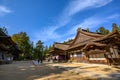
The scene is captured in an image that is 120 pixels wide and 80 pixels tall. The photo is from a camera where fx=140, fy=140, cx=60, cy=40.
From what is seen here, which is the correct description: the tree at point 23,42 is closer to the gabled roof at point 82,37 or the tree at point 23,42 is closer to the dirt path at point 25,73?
the gabled roof at point 82,37

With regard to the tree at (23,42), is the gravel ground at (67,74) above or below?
below

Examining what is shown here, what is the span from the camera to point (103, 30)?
46.5 metres

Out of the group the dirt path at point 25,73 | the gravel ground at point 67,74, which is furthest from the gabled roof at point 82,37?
the dirt path at point 25,73

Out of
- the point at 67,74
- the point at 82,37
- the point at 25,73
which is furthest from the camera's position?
the point at 82,37

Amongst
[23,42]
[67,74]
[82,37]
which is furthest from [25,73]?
[23,42]

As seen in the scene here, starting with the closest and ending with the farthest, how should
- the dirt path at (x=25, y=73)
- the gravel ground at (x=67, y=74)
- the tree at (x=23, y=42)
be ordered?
the gravel ground at (x=67, y=74) < the dirt path at (x=25, y=73) < the tree at (x=23, y=42)

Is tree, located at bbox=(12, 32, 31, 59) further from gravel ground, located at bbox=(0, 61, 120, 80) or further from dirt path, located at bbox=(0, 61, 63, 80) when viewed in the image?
gravel ground, located at bbox=(0, 61, 120, 80)

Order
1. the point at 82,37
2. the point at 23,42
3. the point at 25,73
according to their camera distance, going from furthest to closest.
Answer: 1. the point at 23,42
2. the point at 82,37
3. the point at 25,73

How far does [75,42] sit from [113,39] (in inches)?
500

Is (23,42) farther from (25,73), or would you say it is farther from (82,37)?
(25,73)

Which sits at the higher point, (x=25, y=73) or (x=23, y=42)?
(x=23, y=42)

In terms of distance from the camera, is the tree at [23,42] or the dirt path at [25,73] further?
the tree at [23,42]

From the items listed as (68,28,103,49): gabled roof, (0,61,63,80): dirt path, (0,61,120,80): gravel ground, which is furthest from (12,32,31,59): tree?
(0,61,120,80): gravel ground

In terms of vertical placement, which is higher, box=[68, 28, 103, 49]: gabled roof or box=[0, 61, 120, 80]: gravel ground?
box=[68, 28, 103, 49]: gabled roof
